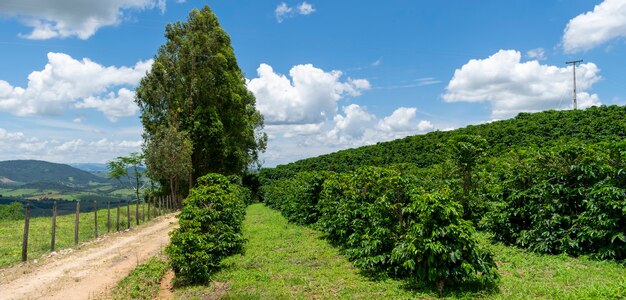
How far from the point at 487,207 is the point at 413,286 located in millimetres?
6918

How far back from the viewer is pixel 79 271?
1027cm

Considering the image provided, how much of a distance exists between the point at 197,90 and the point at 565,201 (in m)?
27.1

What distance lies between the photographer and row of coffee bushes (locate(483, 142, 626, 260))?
324 inches

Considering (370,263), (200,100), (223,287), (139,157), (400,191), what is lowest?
(223,287)

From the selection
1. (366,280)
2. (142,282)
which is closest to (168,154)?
(142,282)

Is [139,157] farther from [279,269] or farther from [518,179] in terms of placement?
[518,179]

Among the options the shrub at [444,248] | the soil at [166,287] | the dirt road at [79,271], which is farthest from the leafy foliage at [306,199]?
the shrub at [444,248]

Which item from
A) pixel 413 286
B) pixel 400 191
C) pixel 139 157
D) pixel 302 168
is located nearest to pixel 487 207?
pixel 400 191

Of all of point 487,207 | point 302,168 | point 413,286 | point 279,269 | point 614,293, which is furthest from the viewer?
point 302,168

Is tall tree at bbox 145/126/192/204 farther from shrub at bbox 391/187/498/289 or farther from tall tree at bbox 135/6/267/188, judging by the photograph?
shrub at bbox 391/187/498/289

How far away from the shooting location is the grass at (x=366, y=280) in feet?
21.8

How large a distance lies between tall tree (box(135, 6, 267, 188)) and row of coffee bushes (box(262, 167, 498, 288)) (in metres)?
20.4

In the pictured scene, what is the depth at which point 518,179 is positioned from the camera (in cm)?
1070

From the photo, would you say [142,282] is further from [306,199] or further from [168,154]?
[168,154]
